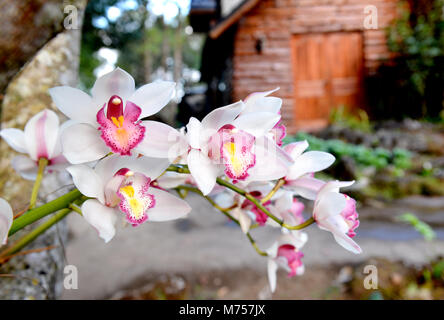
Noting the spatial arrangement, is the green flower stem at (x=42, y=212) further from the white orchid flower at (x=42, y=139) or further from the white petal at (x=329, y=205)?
the white petal at (x=329, y=205)

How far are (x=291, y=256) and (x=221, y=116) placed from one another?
14.0 inches

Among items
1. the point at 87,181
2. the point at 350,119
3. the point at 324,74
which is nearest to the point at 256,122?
the point at 87,181

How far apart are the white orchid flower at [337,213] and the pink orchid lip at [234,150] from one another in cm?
14

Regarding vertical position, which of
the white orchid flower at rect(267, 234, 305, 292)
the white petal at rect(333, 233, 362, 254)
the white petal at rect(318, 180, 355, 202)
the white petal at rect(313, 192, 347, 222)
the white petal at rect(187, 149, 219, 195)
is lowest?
the white orchid flower at rect(267, 234, 305, 292)

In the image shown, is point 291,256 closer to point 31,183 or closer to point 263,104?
point 263,104

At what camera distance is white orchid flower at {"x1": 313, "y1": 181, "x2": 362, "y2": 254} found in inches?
19.7

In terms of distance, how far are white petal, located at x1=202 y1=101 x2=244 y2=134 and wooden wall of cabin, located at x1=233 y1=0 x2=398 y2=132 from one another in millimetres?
6163

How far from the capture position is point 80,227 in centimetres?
319

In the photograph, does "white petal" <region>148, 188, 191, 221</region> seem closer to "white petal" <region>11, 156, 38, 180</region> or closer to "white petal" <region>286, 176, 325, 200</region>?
"white petal" <region>286, 176, 325, 200</region>

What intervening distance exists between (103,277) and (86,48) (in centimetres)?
898

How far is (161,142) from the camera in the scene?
45 cm
